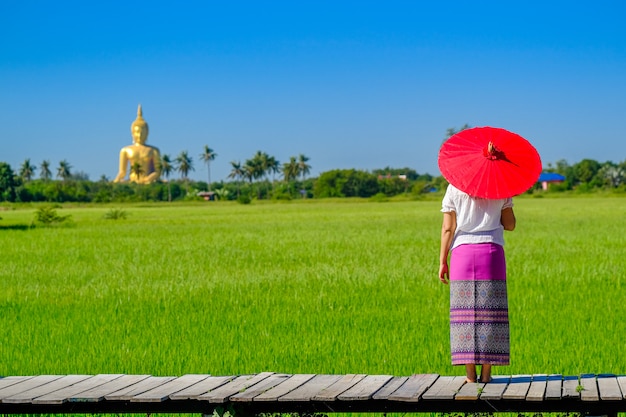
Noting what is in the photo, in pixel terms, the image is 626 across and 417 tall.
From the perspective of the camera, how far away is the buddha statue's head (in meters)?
119

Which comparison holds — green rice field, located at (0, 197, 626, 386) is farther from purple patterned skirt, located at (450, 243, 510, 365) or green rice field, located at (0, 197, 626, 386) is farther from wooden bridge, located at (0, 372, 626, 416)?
wooden bridge, located at (0, 372, 626, 416)

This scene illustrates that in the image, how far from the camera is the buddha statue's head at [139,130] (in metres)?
119

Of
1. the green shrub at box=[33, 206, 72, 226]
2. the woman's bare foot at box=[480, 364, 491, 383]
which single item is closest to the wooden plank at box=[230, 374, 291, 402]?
the woman's bare foot at box=[480, 364, 491, 383]

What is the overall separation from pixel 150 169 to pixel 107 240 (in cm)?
9270

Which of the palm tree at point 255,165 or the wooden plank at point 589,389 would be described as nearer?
the wooden plank at point 589,389

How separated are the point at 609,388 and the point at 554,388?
0.26 meters

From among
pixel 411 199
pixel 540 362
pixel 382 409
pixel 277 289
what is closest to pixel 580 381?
pixel 382 409

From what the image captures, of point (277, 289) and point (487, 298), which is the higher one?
point (487, 298)

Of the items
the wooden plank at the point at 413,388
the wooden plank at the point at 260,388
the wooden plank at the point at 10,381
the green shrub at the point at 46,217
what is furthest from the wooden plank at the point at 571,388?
the green shrub at the point at 46,217

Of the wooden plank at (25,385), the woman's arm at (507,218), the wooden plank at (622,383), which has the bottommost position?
the wooden plank at (622,383)

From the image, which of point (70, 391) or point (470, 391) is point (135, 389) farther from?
point (470, 391)

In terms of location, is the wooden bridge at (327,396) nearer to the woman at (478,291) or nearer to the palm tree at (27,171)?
the woman at (478,291)

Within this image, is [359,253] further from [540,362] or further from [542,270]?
[540,362]

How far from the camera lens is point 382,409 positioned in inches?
168
